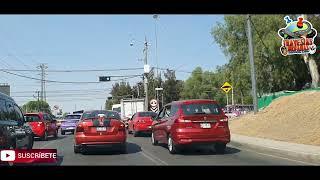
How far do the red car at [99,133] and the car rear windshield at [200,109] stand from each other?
2120mm

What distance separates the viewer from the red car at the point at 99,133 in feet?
55.6

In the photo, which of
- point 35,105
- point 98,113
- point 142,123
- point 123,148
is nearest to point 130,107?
point 142,123

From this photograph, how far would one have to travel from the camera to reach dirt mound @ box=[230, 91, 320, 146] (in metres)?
22.4

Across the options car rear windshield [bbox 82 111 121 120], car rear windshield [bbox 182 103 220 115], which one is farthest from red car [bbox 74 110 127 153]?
car rear windshield [bbox 182 103 220 115]

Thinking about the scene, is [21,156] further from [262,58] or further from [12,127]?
[262,58]

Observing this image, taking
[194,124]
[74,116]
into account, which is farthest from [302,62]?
[194,124]

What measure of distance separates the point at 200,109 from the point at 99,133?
10.8 feet

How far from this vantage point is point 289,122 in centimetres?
2711

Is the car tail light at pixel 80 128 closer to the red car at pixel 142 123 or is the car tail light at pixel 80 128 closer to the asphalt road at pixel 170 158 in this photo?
the asphalt road at pixel 170 158

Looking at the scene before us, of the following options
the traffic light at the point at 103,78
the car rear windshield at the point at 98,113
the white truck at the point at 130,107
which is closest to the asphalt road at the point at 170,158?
the car rear windshield at the point at 98,113

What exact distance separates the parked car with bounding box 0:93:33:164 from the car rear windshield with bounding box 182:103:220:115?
5209mm
